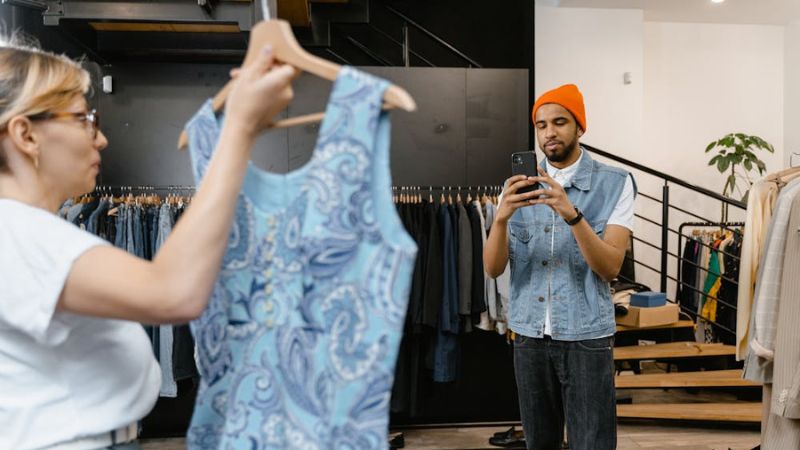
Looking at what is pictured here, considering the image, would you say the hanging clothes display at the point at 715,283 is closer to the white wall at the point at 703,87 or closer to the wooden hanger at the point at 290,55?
the white wall at the point at 703,87

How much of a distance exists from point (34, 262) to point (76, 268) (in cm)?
6

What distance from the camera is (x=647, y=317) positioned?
4312 mm

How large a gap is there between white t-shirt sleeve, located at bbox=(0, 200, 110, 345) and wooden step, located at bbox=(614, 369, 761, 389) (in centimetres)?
398

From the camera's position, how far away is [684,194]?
21.9 feet

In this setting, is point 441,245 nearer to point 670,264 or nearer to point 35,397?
point 35,397

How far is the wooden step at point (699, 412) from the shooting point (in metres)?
3.83

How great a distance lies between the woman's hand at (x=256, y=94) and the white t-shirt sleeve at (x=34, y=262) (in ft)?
0.80

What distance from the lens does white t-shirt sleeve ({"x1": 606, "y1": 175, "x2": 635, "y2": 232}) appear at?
1896 millimetres

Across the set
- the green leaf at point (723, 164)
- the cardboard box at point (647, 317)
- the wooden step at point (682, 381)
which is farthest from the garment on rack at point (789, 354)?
the green leaf at point (723, 164)

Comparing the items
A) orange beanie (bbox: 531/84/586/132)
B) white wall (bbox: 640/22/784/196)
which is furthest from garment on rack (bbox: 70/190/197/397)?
white wall (bbox: 640/22/784/196)

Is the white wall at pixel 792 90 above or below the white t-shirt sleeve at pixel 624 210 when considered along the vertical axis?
above

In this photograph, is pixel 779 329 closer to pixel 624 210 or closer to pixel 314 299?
pixel 624 210

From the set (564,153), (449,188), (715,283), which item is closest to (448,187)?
(449,188)

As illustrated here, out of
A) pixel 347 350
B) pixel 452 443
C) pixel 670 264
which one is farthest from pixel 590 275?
pixel 670 264
